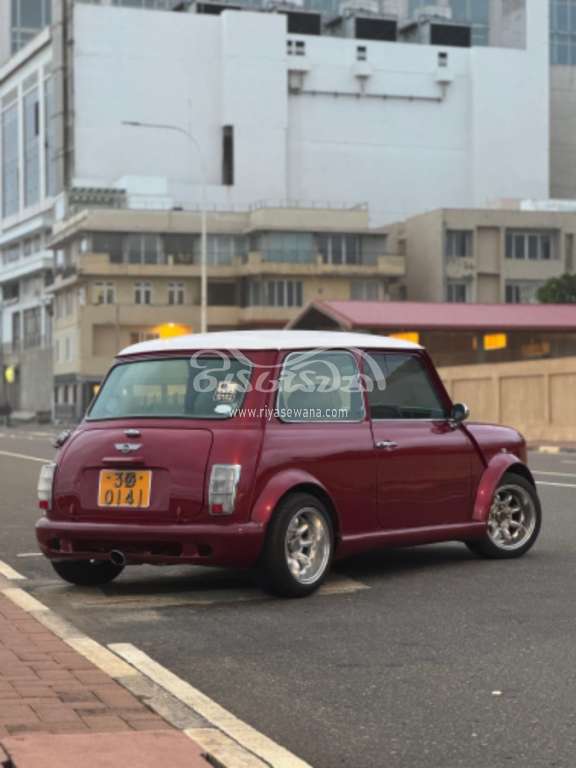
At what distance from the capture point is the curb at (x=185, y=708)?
498cm

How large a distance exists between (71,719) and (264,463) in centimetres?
341

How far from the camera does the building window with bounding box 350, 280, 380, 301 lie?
9675 cm

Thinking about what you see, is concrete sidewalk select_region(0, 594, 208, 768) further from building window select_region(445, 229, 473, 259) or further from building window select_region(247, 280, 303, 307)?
building window select_region(445, 229, 473, 259)

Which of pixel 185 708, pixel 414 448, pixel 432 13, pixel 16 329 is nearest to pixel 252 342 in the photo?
pixel 414 448

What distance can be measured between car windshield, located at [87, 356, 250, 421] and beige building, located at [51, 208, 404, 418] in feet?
273

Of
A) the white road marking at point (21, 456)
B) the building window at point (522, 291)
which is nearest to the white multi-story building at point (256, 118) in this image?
the building window at point (522, 291)

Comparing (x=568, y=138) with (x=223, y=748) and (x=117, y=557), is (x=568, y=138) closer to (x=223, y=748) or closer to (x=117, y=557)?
(x=117, y=557)

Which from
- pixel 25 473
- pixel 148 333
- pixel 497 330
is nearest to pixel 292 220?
pixel 148 333

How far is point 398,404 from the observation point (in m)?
9.98

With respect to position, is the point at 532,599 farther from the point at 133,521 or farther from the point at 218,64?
the point at 218,64

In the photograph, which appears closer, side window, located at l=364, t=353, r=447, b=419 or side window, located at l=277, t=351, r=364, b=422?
side window, located at l=277, t=351, r=364, b=422

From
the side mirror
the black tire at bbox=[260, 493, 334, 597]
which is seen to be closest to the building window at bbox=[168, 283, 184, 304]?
the side mirror

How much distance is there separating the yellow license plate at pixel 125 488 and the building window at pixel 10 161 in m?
120

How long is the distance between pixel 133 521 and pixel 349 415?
5.59 ft
